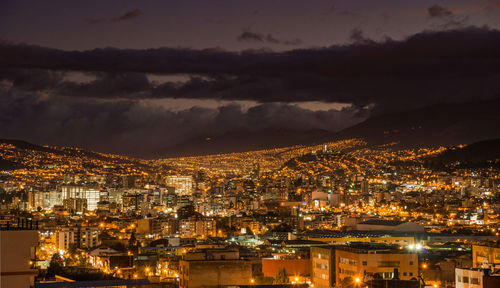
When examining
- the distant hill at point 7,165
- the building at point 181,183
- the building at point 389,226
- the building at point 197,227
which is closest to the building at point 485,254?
the building at point 389,226

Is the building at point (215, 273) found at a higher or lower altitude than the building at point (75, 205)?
lower

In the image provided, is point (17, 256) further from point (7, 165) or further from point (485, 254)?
point (7, 165)

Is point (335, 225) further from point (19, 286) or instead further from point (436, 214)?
point (19, 286)

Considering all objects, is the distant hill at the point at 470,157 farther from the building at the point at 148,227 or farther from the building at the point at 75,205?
the building at the point at 148,227

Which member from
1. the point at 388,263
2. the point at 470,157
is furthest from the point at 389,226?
the point at 470,157

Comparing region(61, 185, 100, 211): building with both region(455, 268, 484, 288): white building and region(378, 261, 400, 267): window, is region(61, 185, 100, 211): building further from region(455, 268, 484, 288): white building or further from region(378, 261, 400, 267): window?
region(455, 268, 484, 288): white building

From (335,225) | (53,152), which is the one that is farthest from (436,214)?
(53,152)

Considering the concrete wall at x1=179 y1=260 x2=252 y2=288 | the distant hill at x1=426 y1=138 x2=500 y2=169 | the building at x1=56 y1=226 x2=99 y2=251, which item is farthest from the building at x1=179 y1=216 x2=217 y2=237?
the distant hill at x1=426 y1=138 x2=500 y2=169
